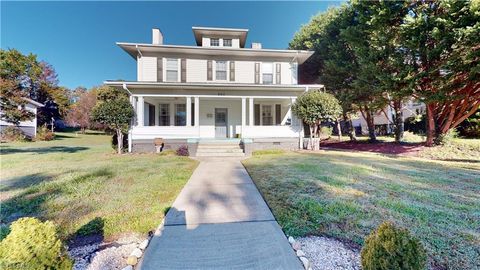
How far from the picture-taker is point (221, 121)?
1465 cm

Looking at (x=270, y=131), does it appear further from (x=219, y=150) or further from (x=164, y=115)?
(x=164, y=115)

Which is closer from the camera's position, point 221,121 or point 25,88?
point 221,121

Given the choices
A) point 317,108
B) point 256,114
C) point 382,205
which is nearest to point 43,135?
point 256,114

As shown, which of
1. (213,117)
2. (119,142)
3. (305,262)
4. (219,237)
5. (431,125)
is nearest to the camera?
(305,262)

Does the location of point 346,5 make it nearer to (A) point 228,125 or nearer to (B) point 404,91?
(B) point 404,91

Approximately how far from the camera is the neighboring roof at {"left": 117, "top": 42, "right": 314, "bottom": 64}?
12.9m

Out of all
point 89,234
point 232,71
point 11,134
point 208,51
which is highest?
point 208,51

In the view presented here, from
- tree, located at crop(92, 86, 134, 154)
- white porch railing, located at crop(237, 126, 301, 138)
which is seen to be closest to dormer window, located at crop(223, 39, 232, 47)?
white porch railing, located at crop(237, 126, 301, 138)

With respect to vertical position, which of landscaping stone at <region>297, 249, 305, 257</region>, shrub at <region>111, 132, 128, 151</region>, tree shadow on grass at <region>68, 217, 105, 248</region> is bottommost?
tree shadow on grass at <region>68, 217, 105, 248</region>

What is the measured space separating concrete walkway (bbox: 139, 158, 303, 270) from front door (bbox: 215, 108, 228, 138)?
981 centimetres

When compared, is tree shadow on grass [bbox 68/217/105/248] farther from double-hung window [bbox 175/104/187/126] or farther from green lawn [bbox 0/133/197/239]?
double-hung window [bbox 175/104/187/126]

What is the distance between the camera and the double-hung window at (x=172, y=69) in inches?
532

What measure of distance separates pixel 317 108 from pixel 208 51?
7.54 m

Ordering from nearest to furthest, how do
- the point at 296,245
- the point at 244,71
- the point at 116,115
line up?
the point at 296,245, the point at 116,115, the point at 244,71
